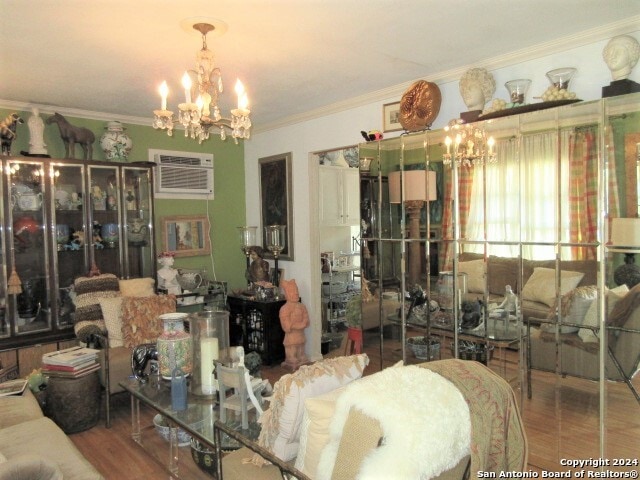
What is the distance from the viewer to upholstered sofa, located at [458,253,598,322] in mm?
2449

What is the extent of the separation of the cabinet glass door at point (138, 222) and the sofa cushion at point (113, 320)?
0.67 m

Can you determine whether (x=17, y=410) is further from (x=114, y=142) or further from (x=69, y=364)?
(x=114, y=142)

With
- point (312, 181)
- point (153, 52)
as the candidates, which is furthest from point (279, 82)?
point (312, 181)

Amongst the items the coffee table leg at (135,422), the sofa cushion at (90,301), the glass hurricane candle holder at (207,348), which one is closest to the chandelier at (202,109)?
the glass hurricane candle holder at (207,348)

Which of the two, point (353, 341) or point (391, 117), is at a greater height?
point (391, 117)

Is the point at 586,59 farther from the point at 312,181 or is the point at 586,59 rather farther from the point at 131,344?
the point at 131,344

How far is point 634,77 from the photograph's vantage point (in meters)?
2.66

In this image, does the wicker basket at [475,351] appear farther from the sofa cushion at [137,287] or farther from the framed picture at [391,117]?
the sofa cushion at [137,287]

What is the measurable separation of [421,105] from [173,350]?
2.34 m

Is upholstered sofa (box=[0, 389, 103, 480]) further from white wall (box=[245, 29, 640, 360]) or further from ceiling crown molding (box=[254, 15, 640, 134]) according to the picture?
ceiling crown molding (box=[254, 15, 640, 134])

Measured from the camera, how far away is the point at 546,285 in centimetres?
259

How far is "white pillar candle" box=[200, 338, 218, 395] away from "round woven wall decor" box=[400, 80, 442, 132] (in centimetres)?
203

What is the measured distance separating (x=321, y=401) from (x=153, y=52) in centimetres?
234

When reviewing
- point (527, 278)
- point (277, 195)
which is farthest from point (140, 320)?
point (527, 278)
